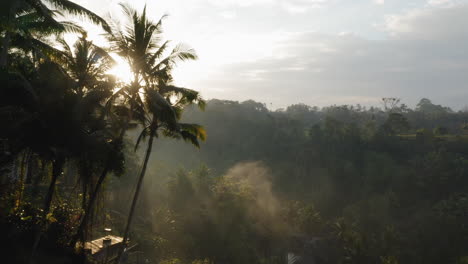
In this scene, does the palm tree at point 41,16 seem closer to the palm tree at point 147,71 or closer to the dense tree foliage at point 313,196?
the palm tree at point 147,71

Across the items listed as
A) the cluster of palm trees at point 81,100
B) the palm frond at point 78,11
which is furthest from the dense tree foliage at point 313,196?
the palm frond at point 78,11

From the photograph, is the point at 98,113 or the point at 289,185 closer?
the point at 98,113

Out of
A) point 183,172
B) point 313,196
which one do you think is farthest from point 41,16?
point 313,196

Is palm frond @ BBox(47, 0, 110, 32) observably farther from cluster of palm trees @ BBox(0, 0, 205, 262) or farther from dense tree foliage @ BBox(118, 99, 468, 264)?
dense tree foliage @ BBox(118, 99, 468, 264)

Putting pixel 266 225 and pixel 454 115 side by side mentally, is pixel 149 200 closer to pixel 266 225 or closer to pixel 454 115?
pixel 266 225

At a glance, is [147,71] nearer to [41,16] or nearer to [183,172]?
[41,16]

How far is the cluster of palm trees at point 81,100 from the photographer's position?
8.18 meters

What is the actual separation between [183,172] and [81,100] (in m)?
27.1

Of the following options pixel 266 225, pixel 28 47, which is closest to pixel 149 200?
pixel 266 225

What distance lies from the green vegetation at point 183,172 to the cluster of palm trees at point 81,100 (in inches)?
1.6

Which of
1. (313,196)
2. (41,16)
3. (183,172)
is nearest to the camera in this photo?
(41,16)

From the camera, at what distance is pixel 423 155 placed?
57500mm

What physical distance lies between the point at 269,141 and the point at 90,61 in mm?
65071

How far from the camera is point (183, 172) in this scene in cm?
3534
